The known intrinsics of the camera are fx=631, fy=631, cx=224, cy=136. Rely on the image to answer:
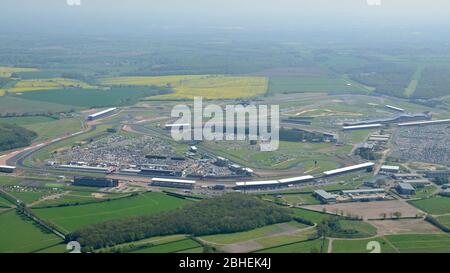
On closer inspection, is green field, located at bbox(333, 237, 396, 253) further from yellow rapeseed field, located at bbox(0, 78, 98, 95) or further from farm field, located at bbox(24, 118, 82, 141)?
yellow rapeseed field, located at bbox(0, 78, 98, 95)

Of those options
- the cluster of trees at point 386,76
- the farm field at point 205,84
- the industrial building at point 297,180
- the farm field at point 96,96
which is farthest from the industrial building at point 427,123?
the farm field at point 96,96

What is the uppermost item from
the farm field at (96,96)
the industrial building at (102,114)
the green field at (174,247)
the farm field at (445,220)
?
the farm field at (96,96)

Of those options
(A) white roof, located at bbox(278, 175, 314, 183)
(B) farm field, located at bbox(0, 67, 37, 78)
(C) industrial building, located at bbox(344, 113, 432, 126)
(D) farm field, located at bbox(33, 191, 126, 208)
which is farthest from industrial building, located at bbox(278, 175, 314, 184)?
(B) farm field, located at bbox(0, 67, 37, 78)

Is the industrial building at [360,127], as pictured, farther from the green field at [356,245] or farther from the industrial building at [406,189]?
the green field at [356,245]

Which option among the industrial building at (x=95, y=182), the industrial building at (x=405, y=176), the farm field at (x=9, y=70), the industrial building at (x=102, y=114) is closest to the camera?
the industrial building at (x=95, y=182)

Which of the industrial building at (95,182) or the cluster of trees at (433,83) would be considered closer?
the industrial building at (95,182)
